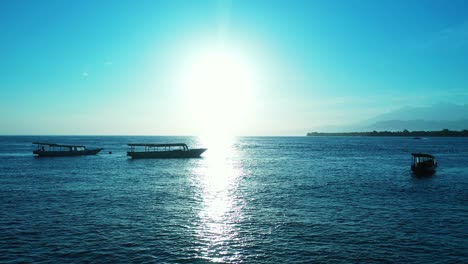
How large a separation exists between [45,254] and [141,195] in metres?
19.0

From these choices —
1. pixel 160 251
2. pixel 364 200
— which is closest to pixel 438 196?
pixel 364 200

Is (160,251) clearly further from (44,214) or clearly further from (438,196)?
(438,196)

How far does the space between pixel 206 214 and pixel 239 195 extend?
10.5m

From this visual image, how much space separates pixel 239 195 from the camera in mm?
40406

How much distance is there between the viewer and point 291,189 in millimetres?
43875

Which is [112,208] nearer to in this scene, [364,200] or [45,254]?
[45,254]

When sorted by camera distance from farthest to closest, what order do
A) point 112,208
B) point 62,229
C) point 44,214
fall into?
1. point 112,208
2. point 44,214
3. point 62,229

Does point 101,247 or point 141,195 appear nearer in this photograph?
point 101,247

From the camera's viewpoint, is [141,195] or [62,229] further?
[141,195]

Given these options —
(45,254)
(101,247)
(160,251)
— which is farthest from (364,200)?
(45,254)

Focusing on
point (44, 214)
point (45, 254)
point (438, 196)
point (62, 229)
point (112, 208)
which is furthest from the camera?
point (438, 196)

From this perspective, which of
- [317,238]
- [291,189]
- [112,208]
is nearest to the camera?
[317,238]

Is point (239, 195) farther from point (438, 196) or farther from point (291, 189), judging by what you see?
point (438, 196)

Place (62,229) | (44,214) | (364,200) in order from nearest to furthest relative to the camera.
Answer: (62,229) → (44,214) → (364,200)
